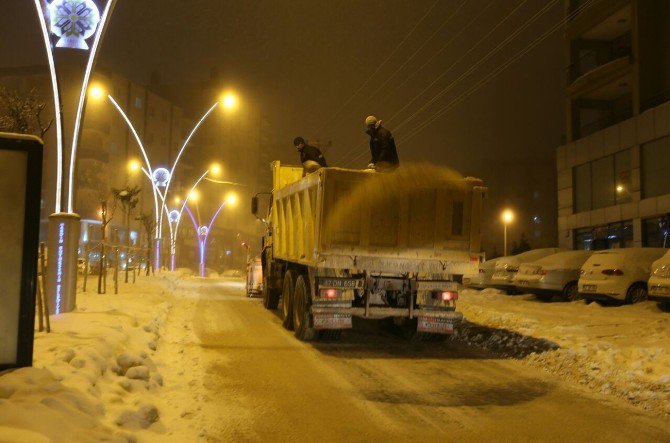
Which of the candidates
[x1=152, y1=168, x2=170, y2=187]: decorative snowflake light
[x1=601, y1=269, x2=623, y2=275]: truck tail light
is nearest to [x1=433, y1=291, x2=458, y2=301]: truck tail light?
[x1=601, y1=269, x2=623, y2=275]: truck tail light

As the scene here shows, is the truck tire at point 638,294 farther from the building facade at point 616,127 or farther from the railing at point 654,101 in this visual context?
the railing at point 654,101

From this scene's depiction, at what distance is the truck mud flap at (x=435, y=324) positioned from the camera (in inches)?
424

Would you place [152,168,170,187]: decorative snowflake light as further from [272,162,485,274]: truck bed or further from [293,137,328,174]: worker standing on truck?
[272,162,485,274]: truck bed

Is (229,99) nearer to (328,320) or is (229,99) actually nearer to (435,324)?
(328,320)

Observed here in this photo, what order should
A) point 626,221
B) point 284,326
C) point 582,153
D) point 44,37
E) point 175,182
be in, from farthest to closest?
point 175,182 → point 582,153 → point 626,221 → point 284,326 → point 44,37

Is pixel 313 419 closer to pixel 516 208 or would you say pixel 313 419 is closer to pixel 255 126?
pixel 516 208

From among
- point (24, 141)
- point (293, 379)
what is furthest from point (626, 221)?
point (24, 141)

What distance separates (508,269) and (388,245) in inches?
457

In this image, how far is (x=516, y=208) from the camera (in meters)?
81.0

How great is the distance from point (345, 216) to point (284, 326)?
3.65m

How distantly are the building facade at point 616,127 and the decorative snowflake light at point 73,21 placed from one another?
72.4ft

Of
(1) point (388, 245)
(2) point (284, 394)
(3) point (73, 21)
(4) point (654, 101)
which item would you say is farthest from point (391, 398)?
(4) point (654, 101)

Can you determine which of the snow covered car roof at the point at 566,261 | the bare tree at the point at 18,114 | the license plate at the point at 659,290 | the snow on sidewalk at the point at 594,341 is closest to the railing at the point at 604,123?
the snow covered car roof at the point at 566,261

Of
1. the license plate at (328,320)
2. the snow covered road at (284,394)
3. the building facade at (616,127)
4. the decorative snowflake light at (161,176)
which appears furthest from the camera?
the decorative snowflake light at (161,176)
